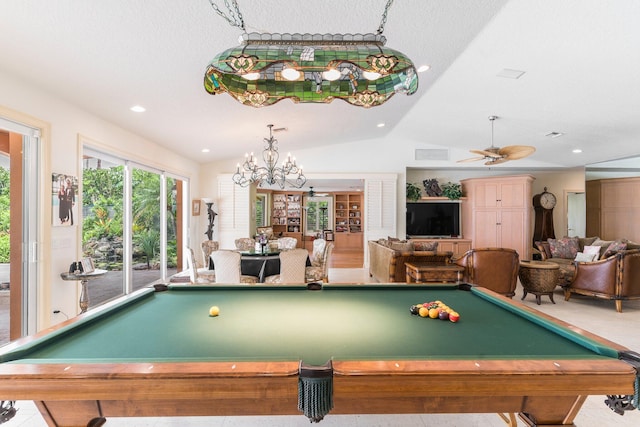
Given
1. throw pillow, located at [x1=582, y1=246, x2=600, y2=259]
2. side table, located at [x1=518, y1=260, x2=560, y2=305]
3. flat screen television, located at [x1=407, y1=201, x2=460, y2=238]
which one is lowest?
side table, located at [x1=518, y1=260, x2=560, y2=305]

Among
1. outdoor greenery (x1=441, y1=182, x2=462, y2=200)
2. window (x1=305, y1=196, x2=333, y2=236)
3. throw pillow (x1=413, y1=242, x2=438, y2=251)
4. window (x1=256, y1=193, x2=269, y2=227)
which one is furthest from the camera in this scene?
window (x1=305, y1=196, x2=333, y2=236)

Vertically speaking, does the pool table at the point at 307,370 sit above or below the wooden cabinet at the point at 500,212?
below

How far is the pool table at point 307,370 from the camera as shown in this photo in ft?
3.45

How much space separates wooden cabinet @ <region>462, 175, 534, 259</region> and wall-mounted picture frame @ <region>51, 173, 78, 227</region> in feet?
25.8

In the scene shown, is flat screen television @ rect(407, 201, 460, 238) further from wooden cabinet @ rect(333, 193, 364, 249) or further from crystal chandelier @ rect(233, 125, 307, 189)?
wooden cabinet @ rect(333, 193, 364, 249)

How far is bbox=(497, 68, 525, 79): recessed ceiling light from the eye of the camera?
143 inches

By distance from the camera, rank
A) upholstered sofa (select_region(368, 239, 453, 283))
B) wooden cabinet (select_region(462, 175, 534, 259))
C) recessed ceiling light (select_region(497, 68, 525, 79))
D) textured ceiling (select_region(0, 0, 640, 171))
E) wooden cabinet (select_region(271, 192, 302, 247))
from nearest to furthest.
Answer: textured ceiling (select_region(0, 0, 640, 171)), recessed ceiling light (select_region(497, 68, 525, 79)), upholstered sofa (select_region(368, 239, 453, 283)), wooden cabinet (select_region(462, 175, 534, 259)), wooden cabinet (select_region(271, 192, 302, 247))

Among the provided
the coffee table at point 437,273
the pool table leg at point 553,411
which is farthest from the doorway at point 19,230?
the coffee table at point 437,273

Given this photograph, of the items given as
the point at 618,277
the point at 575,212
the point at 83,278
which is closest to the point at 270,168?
the point at 83,278

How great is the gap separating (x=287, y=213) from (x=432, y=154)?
698 centimetres

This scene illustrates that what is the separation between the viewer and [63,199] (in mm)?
3346

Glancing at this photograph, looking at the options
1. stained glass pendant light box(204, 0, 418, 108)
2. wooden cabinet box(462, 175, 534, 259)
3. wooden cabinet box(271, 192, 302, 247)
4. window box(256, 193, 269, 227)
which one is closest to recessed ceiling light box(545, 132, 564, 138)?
wooden cabinet box(462, 175, 534, 259)

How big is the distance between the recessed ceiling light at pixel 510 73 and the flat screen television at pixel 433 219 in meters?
4.38

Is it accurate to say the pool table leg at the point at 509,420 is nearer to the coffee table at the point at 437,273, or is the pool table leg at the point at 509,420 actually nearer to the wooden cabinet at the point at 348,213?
the coffee table at the point at 437,273
